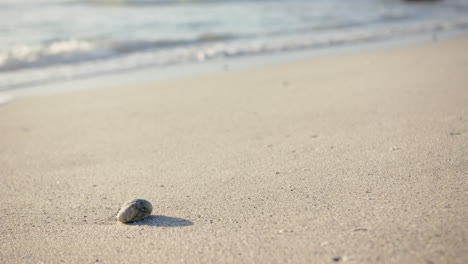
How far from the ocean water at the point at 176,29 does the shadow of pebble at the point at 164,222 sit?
14.4ft

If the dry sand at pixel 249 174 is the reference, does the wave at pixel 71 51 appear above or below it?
below

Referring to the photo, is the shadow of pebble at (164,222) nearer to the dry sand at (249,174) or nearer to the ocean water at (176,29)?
the dry sand at (249,174)

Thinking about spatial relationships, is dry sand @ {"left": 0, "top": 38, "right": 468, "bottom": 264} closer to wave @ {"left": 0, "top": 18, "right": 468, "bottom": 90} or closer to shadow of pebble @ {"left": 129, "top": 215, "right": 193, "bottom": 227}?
shadow of pebble @ {"left": 129, "top": 215, "right": 193, "bottom": 227}

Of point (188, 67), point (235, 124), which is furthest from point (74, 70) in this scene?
point (235, 124)

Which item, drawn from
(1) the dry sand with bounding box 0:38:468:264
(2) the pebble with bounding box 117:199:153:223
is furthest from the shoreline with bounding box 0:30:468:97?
(2) the pebble with bounding box 117:199:153:223

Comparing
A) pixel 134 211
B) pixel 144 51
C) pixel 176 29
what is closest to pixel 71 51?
pixel 144 51

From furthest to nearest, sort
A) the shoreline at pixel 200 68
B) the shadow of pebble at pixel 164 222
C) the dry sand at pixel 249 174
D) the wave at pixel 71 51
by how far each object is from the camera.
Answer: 1. the wave at pixel 71 51
2. the shoreline at pixel 200 68
3. the shadow of pebble at pixel 164 222
4. the dry sand at pixel 249 174

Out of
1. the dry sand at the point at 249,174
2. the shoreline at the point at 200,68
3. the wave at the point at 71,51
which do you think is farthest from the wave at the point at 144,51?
the dry sand at the point at 249,174

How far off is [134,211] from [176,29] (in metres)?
8.61

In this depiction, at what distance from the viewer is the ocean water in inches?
278

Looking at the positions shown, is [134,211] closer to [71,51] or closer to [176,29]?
[71,51]

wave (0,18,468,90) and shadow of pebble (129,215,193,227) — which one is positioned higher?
shadow of pebble (129,215,193,227)

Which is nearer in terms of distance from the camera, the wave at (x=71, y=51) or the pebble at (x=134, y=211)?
the pebble at (x=134, y=211)

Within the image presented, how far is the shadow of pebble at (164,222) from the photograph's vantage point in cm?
192
